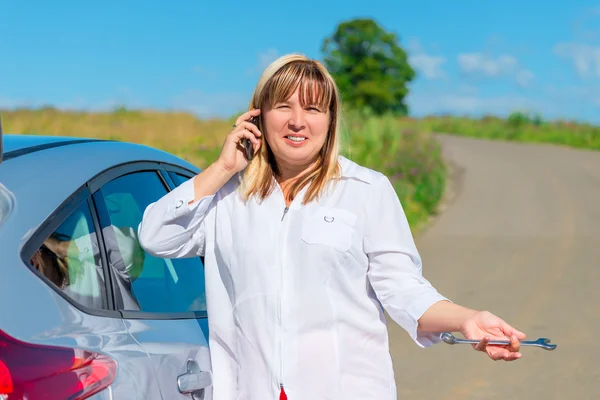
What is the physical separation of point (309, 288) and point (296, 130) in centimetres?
53

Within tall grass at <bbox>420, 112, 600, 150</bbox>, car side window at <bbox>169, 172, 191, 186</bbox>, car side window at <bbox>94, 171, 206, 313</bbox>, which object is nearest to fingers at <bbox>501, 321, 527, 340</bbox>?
car side window at <bbox>94, 171, 206, 313</bbox>

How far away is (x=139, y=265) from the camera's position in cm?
334

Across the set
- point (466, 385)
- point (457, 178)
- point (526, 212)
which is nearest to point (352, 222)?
point (466, 385)

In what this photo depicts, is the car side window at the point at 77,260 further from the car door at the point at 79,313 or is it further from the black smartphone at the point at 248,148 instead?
the black smartphone at the point at 248,148

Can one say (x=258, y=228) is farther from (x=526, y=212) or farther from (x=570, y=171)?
(x=570, y=171)

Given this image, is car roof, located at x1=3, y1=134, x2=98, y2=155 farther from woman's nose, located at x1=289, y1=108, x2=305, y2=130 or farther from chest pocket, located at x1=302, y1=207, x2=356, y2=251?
chest pocket, located at x1=302, y1=207, x2=356, y2=251

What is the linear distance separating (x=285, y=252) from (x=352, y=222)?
0.73ft

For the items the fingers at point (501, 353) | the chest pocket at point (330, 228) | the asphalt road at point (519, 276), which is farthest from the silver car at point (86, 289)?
the asphalt road at point (519, 276)

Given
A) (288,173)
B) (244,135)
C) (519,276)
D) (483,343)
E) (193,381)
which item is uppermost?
(244,135)

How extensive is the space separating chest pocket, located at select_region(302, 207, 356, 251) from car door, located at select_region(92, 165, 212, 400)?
0.55m

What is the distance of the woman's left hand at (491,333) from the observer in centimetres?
247

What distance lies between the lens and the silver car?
7.13 feet

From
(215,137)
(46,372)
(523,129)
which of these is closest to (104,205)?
→ (46,372)

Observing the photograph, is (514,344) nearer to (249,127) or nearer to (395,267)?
(395,267)
